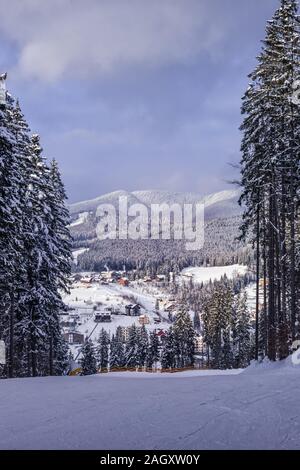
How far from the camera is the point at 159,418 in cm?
709

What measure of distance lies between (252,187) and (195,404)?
16212 millimetres

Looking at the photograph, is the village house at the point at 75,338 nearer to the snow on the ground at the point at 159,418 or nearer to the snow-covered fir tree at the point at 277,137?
the snow-covered fir tree at the point at 277,137

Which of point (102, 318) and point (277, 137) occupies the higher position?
point (277, 137)

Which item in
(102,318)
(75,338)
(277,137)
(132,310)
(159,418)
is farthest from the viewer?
(132,310)

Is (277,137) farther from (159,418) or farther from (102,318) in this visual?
(102,318)

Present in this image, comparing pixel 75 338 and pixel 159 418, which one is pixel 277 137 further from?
pixel 75 338

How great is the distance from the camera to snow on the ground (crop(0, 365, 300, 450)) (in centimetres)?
585

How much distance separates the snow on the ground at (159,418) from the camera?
5.85m

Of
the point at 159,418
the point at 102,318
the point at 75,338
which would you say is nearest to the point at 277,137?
the point at 159,418

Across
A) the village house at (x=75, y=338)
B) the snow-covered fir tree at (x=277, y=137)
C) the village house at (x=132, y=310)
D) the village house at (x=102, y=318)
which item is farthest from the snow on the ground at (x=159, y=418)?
the village house at (x=132, y=310)

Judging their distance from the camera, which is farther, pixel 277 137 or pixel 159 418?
pixel 277 137

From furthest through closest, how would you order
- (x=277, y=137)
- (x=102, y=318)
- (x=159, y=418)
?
(x=102, y=318) < (x=277, y=137) < (x=159, y=418)

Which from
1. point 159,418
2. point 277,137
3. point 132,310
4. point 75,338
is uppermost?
point 277,137
